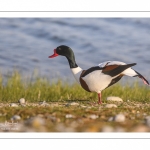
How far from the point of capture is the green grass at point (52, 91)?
261 inches

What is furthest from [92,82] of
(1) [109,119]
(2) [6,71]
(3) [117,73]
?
(2) [6,71]

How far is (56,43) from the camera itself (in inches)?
258

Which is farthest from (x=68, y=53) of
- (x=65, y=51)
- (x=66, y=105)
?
(x=66, y=105)

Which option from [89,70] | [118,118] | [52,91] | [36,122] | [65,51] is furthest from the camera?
[52,91]

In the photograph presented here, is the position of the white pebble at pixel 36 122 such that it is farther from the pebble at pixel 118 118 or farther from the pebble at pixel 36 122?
the pebble at pixel 118 118

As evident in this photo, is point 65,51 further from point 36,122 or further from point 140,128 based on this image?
point 140,128

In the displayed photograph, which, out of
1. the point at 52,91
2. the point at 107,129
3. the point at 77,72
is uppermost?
the point at 77,72

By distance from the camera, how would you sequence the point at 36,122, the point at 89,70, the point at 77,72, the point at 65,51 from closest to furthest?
1. the point at 36,122
2. the point at 89,70
3. the point at 77,72
4. the point at 65,51

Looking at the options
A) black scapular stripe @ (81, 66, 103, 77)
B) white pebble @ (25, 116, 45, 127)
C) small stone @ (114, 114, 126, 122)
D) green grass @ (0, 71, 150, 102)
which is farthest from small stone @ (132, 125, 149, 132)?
green grass @ (0, 71, 150, 102)

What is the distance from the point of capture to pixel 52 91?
675 centimetres

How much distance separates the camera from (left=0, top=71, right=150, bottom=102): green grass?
6.62 meters

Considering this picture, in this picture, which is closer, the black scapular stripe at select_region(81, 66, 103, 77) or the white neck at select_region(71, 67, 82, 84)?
the black scapular stripe at select_region(81, 66, 103, 77)

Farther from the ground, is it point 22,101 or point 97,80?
point 97,80

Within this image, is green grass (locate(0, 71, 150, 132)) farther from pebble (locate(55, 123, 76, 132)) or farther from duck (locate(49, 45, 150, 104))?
duck (locate(49, 45, 150, 104))
